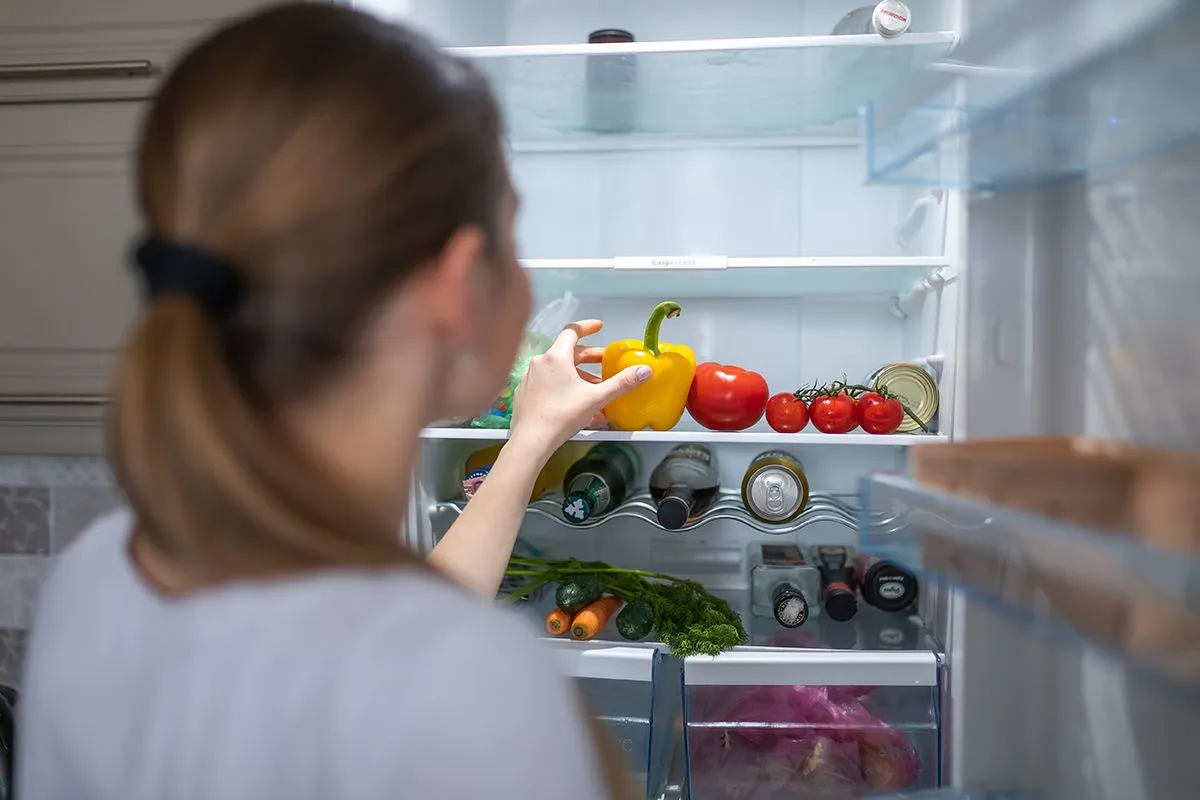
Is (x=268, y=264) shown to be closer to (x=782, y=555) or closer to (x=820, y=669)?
(x=820, y=669)

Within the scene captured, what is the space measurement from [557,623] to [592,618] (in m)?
0.05

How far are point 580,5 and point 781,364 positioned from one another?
2.41ft

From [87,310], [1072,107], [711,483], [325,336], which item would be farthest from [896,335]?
[87,310]

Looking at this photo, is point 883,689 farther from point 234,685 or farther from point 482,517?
point 234,685

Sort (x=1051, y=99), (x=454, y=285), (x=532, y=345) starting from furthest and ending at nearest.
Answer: (x=532, y=345)
(x=1051, y=99)
(x=454, y=285)

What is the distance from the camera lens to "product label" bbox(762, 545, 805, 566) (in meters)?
1.35

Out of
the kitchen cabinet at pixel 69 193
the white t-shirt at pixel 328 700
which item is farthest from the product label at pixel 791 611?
the kitchen cabinet at pixel 69 193

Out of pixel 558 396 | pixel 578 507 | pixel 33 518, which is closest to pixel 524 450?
pixel 558 396

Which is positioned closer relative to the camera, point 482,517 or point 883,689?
point 482,517

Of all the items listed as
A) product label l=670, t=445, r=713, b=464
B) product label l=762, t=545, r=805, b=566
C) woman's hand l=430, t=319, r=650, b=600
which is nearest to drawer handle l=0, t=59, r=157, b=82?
woman's hand l=430, t=319, r=650, b=600

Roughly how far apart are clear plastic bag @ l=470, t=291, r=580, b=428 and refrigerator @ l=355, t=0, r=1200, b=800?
25mm

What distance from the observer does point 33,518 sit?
169cm

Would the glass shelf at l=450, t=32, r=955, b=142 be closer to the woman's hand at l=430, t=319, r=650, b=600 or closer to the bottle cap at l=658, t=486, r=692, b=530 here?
the woman's hand at l=430, t=319, r=650, b=600

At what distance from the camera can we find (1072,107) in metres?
0.78
